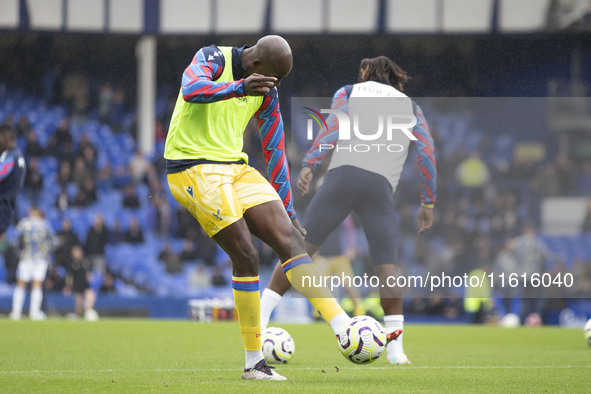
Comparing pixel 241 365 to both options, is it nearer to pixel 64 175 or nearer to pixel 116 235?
pixel 116 235

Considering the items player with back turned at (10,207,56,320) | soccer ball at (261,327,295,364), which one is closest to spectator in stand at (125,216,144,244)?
player with back turned at (10,207,56,320)

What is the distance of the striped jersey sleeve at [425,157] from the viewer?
274 inches

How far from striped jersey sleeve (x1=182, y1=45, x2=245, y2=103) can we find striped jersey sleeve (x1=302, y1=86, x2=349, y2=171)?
1.86 meters

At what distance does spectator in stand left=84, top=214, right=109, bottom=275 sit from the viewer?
19953mm

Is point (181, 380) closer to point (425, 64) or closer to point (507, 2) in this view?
point (507, 2)

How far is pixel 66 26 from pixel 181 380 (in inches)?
814

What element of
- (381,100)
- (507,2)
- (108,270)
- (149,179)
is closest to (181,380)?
(381,100)

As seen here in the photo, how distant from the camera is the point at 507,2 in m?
23.7

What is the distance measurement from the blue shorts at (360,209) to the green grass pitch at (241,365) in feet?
2.91

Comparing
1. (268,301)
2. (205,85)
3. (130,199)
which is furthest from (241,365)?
(130,199)

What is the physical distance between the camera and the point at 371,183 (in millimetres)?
6734

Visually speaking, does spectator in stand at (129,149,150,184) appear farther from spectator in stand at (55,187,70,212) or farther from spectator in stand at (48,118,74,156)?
spectator in stand at (55,187,70,212)

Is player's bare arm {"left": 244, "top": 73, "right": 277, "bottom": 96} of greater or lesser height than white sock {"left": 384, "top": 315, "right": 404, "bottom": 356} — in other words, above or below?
above

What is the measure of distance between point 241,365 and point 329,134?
1845mm
